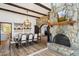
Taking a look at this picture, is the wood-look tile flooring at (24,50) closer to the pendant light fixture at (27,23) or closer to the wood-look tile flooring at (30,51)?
the wood-look tile flooring at (30,51)

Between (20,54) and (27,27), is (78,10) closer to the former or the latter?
(27,27)

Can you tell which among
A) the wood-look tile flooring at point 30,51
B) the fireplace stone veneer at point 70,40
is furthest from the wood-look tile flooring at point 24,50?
the fireplace stone veneer at point 70,40

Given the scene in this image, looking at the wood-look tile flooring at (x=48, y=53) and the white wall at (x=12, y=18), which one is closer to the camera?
the white wall at (x=12, y=18)

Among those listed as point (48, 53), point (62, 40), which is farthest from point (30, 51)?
point (62, 40)

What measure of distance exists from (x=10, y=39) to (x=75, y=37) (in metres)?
1.45

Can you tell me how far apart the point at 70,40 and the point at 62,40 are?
0.18 metres

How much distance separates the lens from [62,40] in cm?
260

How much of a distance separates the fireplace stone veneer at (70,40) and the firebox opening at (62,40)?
0.17ft

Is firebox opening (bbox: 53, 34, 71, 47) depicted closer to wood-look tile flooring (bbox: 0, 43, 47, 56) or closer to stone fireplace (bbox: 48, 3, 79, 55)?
stone fireplace (bbox: 48, 3, 79, 55)

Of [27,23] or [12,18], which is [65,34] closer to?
[27,23]

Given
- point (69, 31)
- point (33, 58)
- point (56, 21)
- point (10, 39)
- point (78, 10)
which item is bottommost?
point (33, 58)

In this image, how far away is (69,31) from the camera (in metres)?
2.53

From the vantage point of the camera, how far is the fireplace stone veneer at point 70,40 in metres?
2.47

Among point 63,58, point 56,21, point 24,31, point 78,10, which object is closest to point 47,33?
point 56,21
